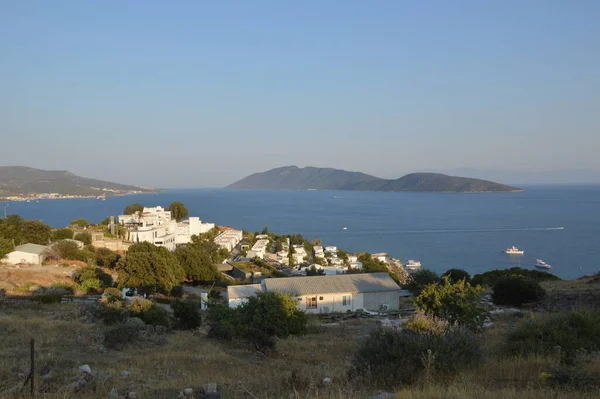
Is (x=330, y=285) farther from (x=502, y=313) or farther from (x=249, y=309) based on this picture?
(x=249, y=309)

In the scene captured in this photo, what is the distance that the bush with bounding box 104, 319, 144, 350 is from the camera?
1120 cm

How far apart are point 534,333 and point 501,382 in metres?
2.98

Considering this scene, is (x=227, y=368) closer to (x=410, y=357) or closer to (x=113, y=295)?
(x=410, y=357)

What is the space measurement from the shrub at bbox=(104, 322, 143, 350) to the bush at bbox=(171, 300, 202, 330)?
405cm

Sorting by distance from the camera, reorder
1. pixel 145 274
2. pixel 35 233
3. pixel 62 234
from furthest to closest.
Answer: pixel 62 234 → pixel 35 233 → pixel 145 274

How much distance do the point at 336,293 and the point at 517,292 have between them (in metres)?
9.73

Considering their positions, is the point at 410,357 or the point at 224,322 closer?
the point at 410,357

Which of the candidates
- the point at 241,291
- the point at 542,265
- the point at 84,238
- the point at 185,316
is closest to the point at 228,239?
the point at 84,238

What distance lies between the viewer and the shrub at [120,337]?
36.8 feet

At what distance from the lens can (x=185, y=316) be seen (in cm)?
1597

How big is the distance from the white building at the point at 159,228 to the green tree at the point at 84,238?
4.88 meters

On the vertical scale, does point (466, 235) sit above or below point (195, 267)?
below

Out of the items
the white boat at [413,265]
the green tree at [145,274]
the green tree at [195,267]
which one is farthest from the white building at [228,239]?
the green tree at [145,274]

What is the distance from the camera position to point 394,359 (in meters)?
6.31
